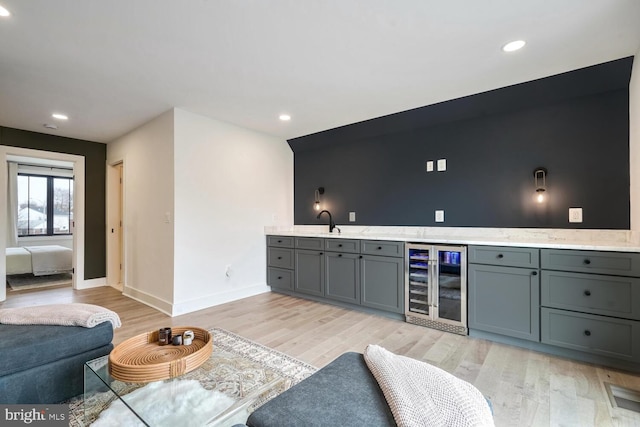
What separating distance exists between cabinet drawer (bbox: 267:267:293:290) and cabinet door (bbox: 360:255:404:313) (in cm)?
119

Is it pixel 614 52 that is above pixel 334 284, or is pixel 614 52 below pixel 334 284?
above

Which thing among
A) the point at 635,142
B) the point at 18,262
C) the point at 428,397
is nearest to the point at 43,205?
the point at 18,262

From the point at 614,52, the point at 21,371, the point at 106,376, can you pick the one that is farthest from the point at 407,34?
the point at 21,371

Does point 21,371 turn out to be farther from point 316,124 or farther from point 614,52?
point 614,52

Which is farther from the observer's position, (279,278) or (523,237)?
(279,278)

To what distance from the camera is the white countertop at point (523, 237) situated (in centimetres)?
242

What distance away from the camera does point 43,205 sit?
744 cm

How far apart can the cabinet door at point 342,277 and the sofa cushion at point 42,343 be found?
237 centimetres

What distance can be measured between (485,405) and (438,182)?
2.91 metres

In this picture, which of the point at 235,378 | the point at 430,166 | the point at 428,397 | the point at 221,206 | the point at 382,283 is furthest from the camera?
the point at 221,206

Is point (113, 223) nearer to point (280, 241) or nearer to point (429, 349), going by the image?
point (280, 241)

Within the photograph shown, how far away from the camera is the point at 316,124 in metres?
4.23

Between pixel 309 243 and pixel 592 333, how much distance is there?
2.87 metres

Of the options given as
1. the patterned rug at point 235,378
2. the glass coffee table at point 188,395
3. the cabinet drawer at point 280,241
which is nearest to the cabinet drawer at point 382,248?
the cabinet drawer at point 280,241
